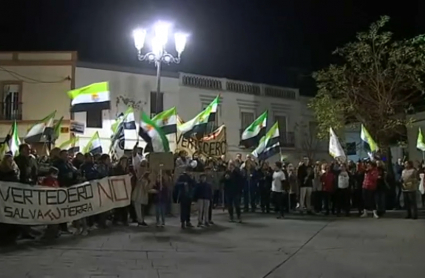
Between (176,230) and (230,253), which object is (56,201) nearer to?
(176,230)

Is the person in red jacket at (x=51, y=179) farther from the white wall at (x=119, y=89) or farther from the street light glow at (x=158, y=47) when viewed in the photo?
the white wall at (x=119, y=89)

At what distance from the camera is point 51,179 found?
12883mm

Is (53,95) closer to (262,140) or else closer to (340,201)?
(262,140)

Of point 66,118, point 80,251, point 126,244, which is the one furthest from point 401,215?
point 66,118

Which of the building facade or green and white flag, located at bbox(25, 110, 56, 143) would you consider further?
the building facade

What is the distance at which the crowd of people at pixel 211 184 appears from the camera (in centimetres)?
1322

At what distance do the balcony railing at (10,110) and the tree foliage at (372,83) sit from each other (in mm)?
14843

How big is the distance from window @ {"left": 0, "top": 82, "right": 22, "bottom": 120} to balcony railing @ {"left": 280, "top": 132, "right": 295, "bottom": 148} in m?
18.3

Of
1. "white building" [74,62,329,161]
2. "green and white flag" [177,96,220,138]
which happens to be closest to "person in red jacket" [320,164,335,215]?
"green and white flag" [177,96,220,138]

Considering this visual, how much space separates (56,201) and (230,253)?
425cm

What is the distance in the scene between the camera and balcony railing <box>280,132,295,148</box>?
4102 cm

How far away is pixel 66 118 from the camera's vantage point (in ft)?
98.1

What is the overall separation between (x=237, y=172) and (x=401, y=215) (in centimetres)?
590

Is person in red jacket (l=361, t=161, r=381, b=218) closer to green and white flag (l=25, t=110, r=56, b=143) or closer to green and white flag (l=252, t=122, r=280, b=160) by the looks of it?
green and white flag (l=252, t=122, r=280, b=160)
